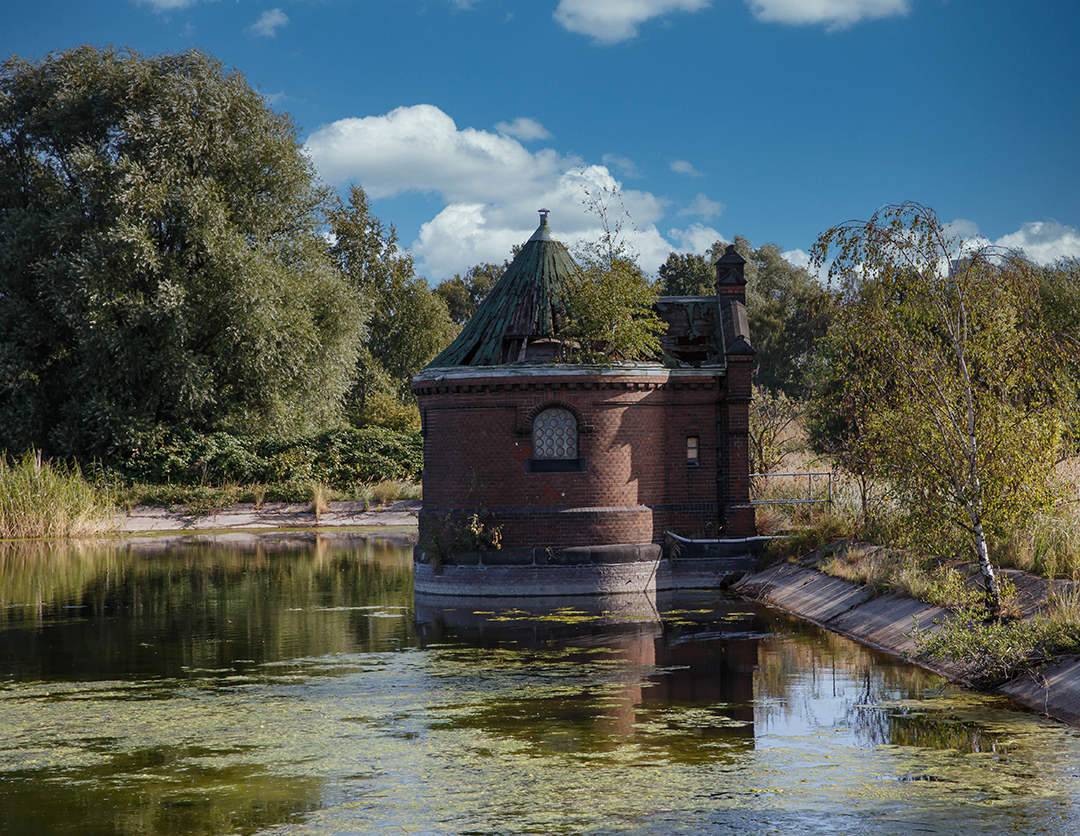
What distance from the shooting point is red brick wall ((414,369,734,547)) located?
67.9 ft

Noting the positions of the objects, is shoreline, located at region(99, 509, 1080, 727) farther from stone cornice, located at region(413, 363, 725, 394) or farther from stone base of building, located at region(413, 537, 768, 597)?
stone cornice, located at region(413, 363, 725, 394)

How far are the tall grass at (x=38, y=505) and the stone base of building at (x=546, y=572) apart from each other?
52.6ft

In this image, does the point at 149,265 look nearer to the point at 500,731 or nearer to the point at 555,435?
the point at 555,435

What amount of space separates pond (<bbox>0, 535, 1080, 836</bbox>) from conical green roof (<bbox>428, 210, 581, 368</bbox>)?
560 cm

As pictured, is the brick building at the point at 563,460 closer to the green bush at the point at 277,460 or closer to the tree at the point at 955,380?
the tree at the point at 955,380

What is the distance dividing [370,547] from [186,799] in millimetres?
23023

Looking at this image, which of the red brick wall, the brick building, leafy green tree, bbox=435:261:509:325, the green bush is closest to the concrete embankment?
the brick building

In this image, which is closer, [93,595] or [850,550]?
[850,550]

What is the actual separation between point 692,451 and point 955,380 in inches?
374

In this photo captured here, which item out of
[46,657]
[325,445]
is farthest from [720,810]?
[325,445]

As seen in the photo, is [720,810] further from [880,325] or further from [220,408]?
[220,408]

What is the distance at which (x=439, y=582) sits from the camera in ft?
68.7

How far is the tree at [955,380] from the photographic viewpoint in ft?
40.9

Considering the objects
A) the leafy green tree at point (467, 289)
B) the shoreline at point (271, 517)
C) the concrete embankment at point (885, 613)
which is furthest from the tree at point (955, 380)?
the leafy green tree at point (467, 289)
